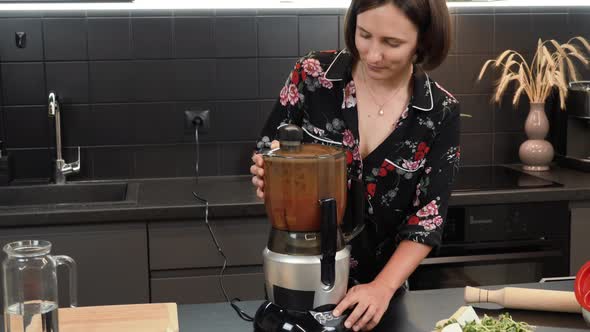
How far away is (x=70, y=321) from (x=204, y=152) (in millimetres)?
A: 1659

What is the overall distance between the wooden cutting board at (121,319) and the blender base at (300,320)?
0.16m

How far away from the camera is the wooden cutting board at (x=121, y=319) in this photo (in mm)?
1372

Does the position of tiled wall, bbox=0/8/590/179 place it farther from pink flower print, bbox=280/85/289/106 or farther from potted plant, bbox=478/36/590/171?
pink flower print, bbox=280/85/289/106

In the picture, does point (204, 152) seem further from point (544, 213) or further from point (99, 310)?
point (99, 310)

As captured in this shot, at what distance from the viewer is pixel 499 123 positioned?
321 cm

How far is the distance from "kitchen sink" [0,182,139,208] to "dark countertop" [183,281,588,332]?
1286mm

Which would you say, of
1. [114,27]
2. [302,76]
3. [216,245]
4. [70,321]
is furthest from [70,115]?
[70,321]

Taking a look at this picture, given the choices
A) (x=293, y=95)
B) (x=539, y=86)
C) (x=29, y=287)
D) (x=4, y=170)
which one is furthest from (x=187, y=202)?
(x=539, y=86)

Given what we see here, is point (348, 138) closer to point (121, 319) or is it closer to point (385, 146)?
point (385, 146)

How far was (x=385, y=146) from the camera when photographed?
171 cm

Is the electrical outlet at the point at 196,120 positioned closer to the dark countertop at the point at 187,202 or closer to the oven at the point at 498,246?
the dark countertop at the point at 187,202

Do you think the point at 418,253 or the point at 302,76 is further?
the point at 302,76

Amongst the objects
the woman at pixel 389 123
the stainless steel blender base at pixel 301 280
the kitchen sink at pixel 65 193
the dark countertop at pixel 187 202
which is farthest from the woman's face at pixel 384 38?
the kitchen sink at pixel 65 193

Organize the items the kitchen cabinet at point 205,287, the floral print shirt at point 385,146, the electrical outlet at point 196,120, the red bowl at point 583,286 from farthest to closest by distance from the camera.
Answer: the electrical outlet at point 196,120 < the kitchen cabinet at point 205,287 < the floral print shirt at point 385,146 < the red bowl at point 583,286
